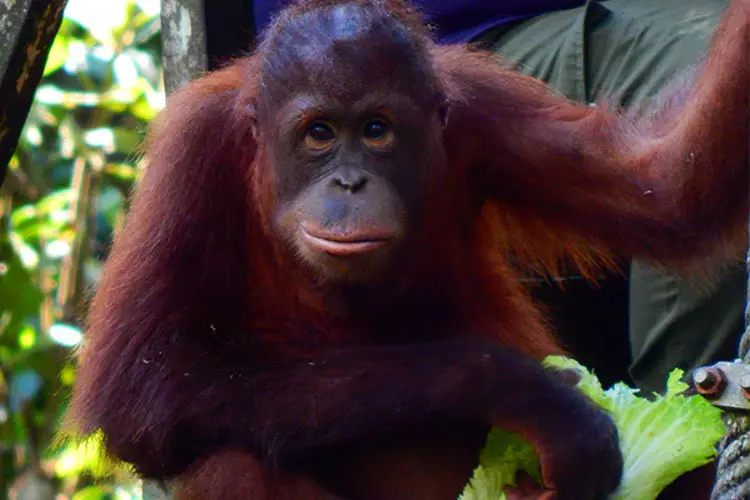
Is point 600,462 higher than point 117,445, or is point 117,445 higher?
point 600,462

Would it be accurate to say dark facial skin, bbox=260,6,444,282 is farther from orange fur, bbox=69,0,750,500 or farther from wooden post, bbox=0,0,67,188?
wooden post, bbox=0,0,67,188

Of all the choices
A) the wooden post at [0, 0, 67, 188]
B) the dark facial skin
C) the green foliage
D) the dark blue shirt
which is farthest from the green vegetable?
the green foliage

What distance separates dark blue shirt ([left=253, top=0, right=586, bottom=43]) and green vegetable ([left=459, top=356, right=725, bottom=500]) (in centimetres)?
166

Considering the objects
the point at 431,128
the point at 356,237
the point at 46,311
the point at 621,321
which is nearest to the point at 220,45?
the point at 431,128

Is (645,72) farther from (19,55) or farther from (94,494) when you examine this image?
(94,494)

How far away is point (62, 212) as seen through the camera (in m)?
6.69

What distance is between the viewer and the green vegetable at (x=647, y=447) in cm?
295

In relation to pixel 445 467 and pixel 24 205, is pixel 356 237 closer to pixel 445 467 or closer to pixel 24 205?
pixel 445 467

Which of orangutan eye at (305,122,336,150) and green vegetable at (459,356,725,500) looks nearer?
green vegetable at (459,356,725,500)

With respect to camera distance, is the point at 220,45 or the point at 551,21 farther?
the point at 551,21

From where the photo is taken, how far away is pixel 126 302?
3.29m

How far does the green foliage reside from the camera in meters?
6.47

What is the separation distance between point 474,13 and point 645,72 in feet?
2.15

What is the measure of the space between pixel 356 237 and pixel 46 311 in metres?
4.03
